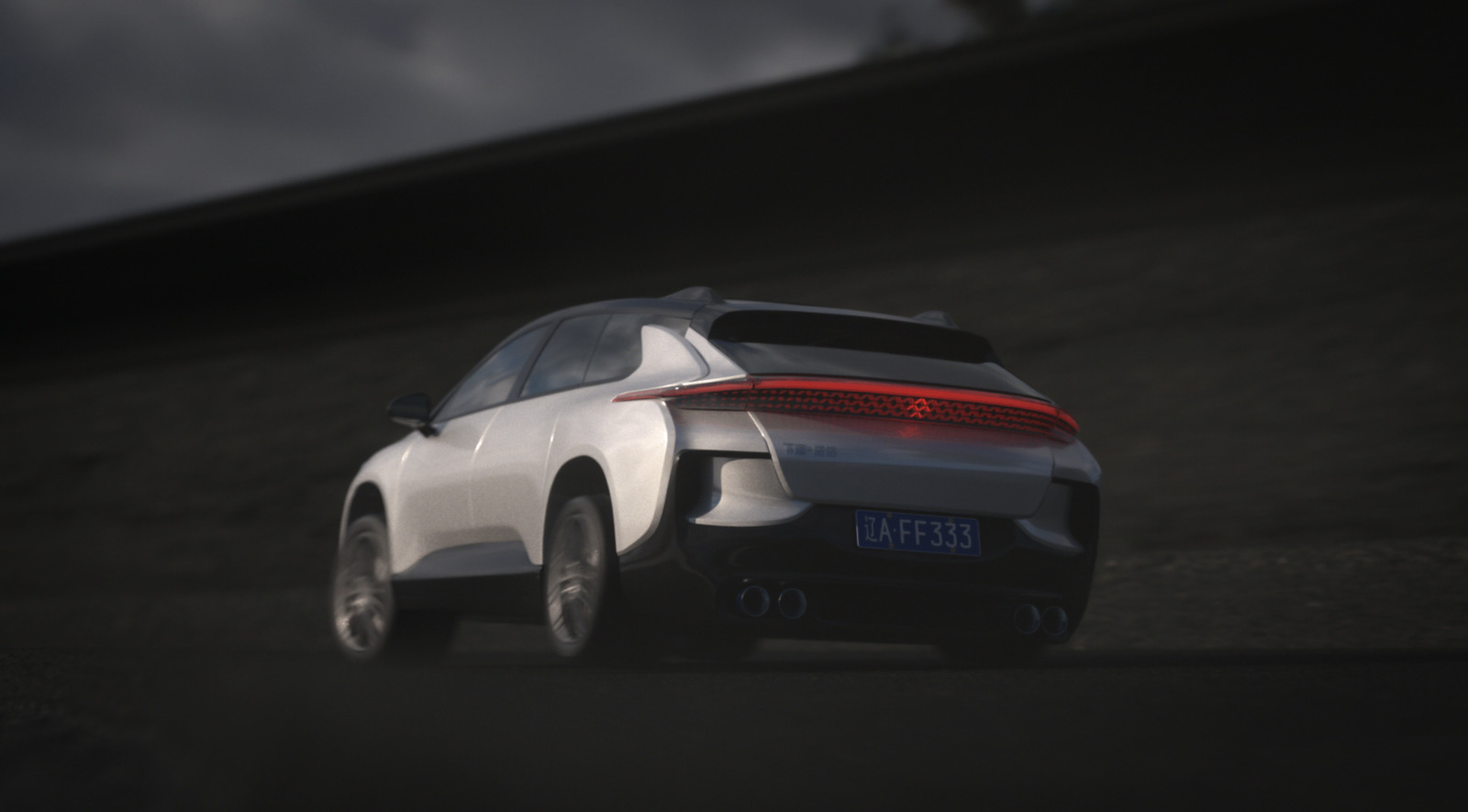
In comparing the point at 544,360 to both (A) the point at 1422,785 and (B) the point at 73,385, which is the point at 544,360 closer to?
(A) the point at 1422,785

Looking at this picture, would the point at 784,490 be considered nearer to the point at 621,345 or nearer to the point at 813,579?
the point at 813,579

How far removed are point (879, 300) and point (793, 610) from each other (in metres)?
7.64

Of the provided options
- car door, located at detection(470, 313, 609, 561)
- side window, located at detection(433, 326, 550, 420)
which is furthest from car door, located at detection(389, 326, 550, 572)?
car door, located at detection(470, 313, 609, 561)

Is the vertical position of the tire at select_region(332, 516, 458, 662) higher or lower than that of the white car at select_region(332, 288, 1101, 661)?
lower

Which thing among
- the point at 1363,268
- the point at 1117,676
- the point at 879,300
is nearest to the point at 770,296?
the point at 879,300

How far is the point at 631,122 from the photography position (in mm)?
14406

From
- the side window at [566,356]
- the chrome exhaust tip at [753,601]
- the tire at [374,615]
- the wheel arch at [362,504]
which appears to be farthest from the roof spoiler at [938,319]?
the wheel arch at [362,504]

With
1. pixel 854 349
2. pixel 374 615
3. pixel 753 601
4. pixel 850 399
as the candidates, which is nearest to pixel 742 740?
pixel 753 601

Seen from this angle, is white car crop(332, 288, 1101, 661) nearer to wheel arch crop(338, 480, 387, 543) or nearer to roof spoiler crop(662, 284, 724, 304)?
roof spoiler crop(662, 284, 724, 304)

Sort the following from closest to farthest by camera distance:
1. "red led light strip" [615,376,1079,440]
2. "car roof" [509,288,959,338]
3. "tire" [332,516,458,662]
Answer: "red led light strip" [615,376,1079,440] → "car roof" [509,288,959,338] → "tire" [332,516,458,662]

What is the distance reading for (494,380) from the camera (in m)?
7.47

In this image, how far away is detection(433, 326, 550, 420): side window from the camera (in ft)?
23.8

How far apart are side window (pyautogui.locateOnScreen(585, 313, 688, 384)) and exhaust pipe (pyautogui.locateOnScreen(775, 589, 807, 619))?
108cm

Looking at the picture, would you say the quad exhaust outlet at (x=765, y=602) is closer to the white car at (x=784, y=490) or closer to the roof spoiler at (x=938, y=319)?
the white car at (x=784, y=490)
